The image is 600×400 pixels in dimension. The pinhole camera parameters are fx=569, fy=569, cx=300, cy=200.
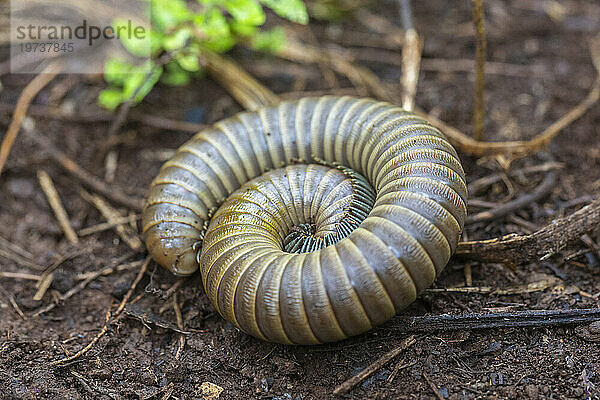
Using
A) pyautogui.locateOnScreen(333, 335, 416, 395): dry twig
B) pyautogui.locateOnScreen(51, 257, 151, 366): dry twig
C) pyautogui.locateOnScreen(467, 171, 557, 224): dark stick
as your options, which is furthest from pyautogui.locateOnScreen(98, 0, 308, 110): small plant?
pyautogui.locateOnScreen(333, 335, 416, 395): dry twig

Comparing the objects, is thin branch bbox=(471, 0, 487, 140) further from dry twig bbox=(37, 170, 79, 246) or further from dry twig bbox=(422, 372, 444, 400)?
dry twig bbox=(37, 170, 79, 246)

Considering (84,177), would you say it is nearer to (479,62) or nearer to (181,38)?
(181,38)

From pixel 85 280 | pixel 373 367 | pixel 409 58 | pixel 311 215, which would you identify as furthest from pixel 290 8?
pixel 373 367

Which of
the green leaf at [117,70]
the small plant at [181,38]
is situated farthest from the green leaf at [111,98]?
the green leaf at [117,70]

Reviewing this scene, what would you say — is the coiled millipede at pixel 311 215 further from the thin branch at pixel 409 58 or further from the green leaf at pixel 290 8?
the thin branch at pixel 409 58

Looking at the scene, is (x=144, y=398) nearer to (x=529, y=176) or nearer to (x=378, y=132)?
(x=378, y=132)

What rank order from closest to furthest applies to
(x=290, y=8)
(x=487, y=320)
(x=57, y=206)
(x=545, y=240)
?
(x=487, y=320) < (x=545, y=240) < (x=290, y=8) < (x=57, y=206)
